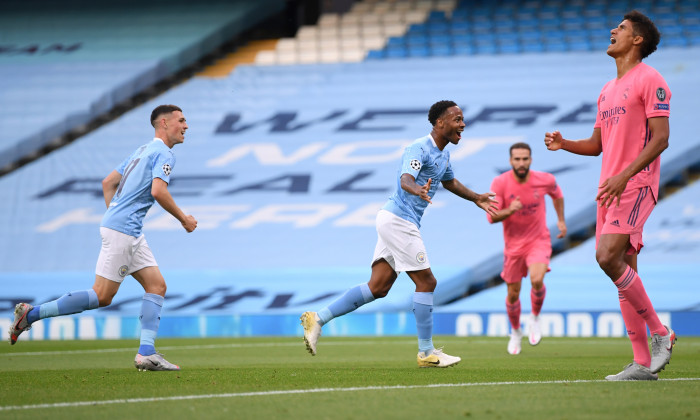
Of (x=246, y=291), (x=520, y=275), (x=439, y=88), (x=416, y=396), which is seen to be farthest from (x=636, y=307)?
(x=439, y=88)

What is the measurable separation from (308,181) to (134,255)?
11.9m

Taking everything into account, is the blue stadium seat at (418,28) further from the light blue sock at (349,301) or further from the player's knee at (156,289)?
the player's knee at (156,289)

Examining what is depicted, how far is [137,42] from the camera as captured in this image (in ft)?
78.5

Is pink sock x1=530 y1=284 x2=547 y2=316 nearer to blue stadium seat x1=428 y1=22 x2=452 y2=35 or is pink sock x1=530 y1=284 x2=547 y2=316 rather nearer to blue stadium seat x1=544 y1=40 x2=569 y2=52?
blue stadium seat x1=544 y1=40 x2=569 y2=52

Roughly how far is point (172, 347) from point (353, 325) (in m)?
4.27

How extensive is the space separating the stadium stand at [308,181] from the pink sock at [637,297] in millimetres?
8615

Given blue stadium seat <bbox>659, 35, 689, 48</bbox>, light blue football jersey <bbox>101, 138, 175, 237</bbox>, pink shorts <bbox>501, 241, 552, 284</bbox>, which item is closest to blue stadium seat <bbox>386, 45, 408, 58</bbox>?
blue stadium seat <bbox>659, 35, 689, 48</bbox>

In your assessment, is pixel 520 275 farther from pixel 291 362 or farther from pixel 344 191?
pixel 344 191

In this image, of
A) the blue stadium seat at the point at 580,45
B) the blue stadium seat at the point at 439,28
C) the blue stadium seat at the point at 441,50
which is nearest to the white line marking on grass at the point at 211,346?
the blue stadium seat at the point at 441,50

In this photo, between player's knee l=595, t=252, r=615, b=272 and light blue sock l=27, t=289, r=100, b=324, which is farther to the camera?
light blue sock l=27, t=289, r=100, b=324

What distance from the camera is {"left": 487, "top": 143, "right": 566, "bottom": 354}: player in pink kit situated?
1101cm

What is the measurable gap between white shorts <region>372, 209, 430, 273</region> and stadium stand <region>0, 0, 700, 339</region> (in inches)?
294

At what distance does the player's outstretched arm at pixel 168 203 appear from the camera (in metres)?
7.39

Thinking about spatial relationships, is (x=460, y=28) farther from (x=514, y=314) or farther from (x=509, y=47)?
(x=514, y=314)
